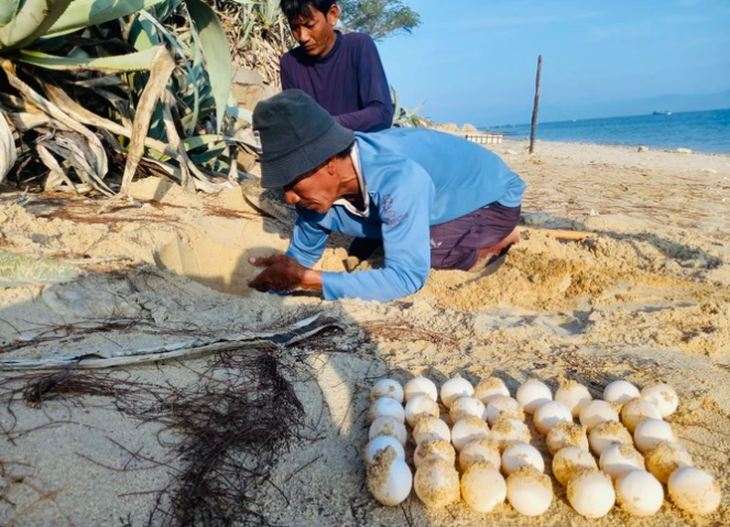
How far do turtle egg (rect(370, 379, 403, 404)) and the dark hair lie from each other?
88.9 inches

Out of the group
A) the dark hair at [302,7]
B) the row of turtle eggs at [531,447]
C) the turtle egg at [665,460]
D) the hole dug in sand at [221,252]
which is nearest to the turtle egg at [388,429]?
the row of turtle eggs at [531,447]

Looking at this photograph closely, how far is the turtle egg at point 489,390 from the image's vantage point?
70.0 inches

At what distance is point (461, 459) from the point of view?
149 centimetres

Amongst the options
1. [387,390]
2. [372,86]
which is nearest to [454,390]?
[387,390]

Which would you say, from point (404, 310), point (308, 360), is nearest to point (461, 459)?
point (308, 360)

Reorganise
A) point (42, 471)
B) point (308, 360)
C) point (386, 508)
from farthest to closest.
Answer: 1. point (308, 360)
2. point (386, 508)
3. point (42, 471)

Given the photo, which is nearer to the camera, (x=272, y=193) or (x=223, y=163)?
(x=272, y=193)

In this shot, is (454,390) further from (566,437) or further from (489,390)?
(566,437)

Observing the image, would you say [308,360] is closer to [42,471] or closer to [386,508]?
[386,508]

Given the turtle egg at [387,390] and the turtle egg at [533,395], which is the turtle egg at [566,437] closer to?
the turtle egg at [533,395]

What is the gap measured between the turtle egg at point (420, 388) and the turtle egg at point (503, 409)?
0.61 ft

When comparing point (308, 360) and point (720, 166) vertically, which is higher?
point (308, 360)

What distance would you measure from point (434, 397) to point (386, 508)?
0.48 meters

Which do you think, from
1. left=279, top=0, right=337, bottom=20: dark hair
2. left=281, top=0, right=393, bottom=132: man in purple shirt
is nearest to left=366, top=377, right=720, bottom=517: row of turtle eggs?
left=281, top=0, right=393, bottom=132: man in purple shirt
